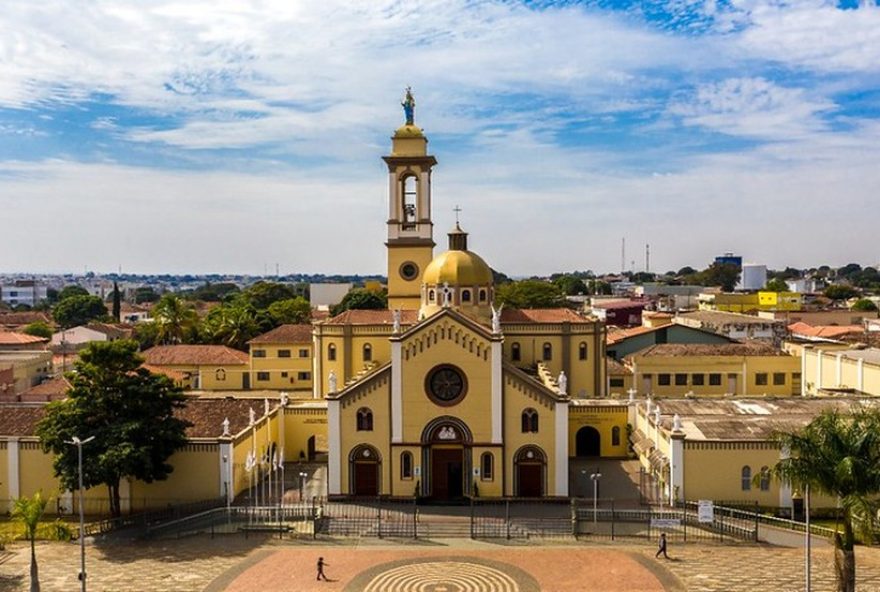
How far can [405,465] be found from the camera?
125ft

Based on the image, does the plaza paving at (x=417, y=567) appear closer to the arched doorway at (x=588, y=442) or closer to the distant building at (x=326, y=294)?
the arched doorway at (x=588, y=442)

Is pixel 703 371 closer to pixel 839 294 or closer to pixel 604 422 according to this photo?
pixel 604 422

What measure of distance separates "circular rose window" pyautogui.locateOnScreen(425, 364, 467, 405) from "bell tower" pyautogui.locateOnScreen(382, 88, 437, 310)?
65.3 ft

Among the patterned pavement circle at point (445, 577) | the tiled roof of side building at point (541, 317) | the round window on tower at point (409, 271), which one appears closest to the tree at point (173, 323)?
the round window on tower at point (409, 271)

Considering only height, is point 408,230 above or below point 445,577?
above

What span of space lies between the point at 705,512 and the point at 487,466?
1017cm

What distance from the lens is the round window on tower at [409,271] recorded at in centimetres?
5784

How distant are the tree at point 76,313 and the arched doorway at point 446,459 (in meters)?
110

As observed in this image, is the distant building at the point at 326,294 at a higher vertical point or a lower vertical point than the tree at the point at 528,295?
higher

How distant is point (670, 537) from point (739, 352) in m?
32.4

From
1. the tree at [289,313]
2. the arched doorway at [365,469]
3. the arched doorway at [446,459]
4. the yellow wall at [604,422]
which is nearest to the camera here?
the arched doorway at [446,459]

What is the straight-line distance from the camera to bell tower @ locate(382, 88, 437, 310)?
57.8 m

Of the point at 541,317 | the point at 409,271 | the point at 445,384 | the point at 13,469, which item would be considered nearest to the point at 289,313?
the point at 409,271

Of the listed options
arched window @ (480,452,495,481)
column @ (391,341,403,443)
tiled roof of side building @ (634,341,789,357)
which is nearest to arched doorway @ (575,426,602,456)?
arched window @ (480,452,495,481)
